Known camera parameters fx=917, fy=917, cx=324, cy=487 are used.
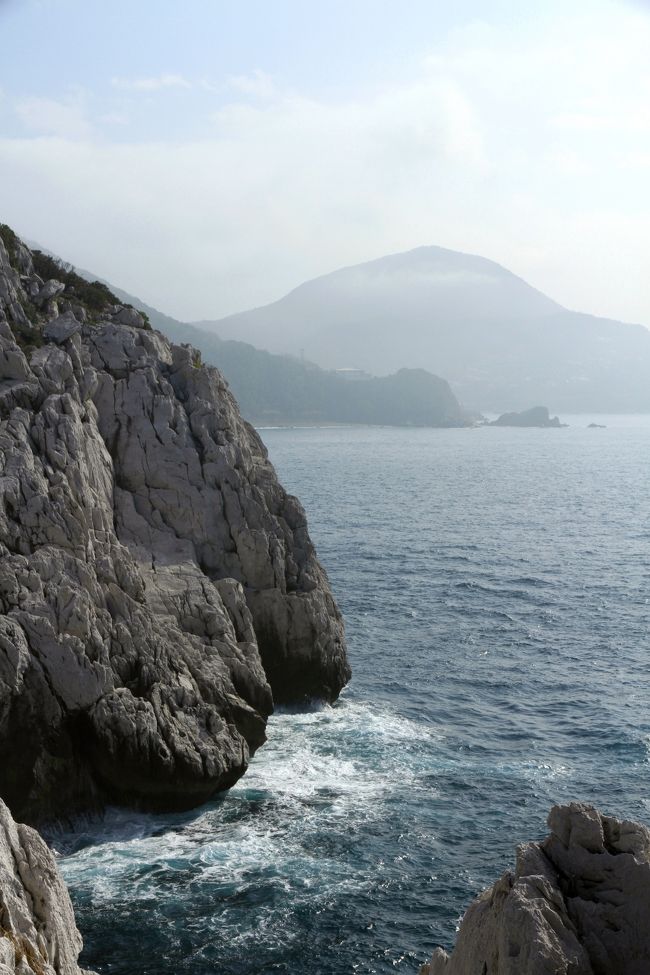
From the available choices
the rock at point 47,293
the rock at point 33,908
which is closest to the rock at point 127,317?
the rock at point 47,293

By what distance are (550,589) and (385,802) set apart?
3519 cm

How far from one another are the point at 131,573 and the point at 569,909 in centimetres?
2457

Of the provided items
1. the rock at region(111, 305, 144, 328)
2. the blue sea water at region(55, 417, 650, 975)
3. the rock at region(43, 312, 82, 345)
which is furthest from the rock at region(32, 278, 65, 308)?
the blue sea water at region(55, 417, 650, 975)

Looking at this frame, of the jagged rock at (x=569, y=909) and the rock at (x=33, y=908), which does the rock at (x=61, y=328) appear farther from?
the jagged rock at (x=569, y=909)

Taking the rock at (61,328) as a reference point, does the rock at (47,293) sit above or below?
above

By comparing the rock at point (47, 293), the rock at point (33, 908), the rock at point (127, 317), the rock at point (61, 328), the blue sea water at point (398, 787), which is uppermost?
the rock at point (47, 293)

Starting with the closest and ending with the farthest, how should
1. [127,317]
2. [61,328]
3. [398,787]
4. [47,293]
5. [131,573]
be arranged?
[398,787] → [131,573] → [61,328] → [47,293] → [127,317]

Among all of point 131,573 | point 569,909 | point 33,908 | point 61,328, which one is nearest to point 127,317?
point 61,328

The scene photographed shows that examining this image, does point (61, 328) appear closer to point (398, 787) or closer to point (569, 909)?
point (398, 787)

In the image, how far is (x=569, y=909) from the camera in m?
15.7

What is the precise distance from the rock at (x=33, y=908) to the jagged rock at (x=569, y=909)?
6.96 metres

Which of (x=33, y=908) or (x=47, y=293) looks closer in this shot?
(x=33, y=908)

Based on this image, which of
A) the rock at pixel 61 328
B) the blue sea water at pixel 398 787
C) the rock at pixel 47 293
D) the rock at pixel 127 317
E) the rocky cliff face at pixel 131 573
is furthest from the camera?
the rock at pixel 127 317

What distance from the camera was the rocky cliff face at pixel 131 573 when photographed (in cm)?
3191
